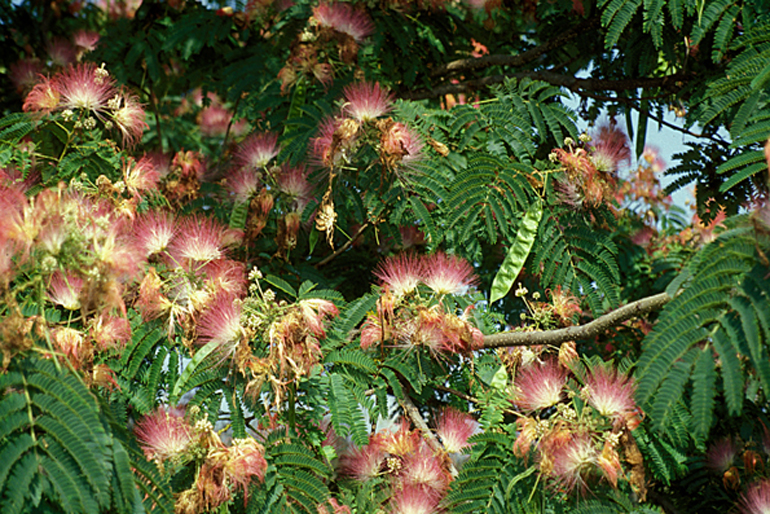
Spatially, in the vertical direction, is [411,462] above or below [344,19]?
below

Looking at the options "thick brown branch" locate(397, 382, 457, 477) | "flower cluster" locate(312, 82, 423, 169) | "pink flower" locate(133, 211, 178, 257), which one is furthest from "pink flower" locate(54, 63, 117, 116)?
"thick brown branch" locate(397, 382, 457, 477)

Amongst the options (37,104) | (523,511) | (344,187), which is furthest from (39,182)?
(523,511)

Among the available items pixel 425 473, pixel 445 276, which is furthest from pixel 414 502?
pixel 445 276

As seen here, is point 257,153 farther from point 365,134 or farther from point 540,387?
point 540,387

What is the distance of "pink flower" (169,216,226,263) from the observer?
151 inches

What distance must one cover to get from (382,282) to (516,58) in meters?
1.85

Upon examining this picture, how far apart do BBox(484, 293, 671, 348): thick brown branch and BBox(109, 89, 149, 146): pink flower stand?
2.10 meters

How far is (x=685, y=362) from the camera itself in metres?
2.55

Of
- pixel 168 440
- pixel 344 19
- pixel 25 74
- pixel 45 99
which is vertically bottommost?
pixel 168 440

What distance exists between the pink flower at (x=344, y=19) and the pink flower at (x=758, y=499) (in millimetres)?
3009

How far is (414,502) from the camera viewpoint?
3.46 metres

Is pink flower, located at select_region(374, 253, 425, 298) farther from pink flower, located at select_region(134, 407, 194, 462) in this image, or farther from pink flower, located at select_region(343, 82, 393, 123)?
pink flower, located at select_region(134, 407, 194, 462)

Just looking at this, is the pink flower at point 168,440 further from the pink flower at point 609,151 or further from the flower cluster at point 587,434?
the pink flower at point 609,151

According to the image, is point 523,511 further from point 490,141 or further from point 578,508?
point 490,141
